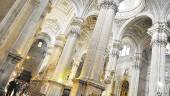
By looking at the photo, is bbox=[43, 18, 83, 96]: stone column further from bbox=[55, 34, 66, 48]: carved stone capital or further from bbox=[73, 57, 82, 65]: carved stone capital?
bbox=[73, 57, 82, 65]: carved stone capital

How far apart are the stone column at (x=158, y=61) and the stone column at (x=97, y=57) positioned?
436 centimetres

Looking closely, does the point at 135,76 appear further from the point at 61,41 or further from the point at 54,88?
the point at 61,41

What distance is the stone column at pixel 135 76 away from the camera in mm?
17750

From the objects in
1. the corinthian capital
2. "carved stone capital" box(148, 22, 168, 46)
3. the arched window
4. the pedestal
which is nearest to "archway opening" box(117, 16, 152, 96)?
the arched window

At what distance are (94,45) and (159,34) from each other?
20.4 ft

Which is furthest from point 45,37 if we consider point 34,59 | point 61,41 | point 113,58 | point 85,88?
point 85,88

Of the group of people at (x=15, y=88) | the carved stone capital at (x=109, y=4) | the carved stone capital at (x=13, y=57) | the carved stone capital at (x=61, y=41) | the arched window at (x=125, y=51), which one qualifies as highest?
the arched window at (x=125, y=51)

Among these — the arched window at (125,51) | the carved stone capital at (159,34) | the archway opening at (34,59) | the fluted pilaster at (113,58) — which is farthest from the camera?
the archway opening at (34,59)

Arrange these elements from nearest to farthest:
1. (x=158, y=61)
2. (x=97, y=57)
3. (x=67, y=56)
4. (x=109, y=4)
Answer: (x=97, y=57)
(x=109, y=4)
(x=158, y=61)
(x=67, y=56)

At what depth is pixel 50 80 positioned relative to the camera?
50.0ft

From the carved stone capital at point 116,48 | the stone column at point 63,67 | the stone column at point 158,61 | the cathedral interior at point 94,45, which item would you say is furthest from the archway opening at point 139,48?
Answer: the stone column at point 63,67

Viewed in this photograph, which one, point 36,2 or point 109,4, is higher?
point 109,4

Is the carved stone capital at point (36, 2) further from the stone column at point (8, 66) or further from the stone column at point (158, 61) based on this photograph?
the stone column at point (158, 61)

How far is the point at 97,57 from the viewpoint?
31.6ft
